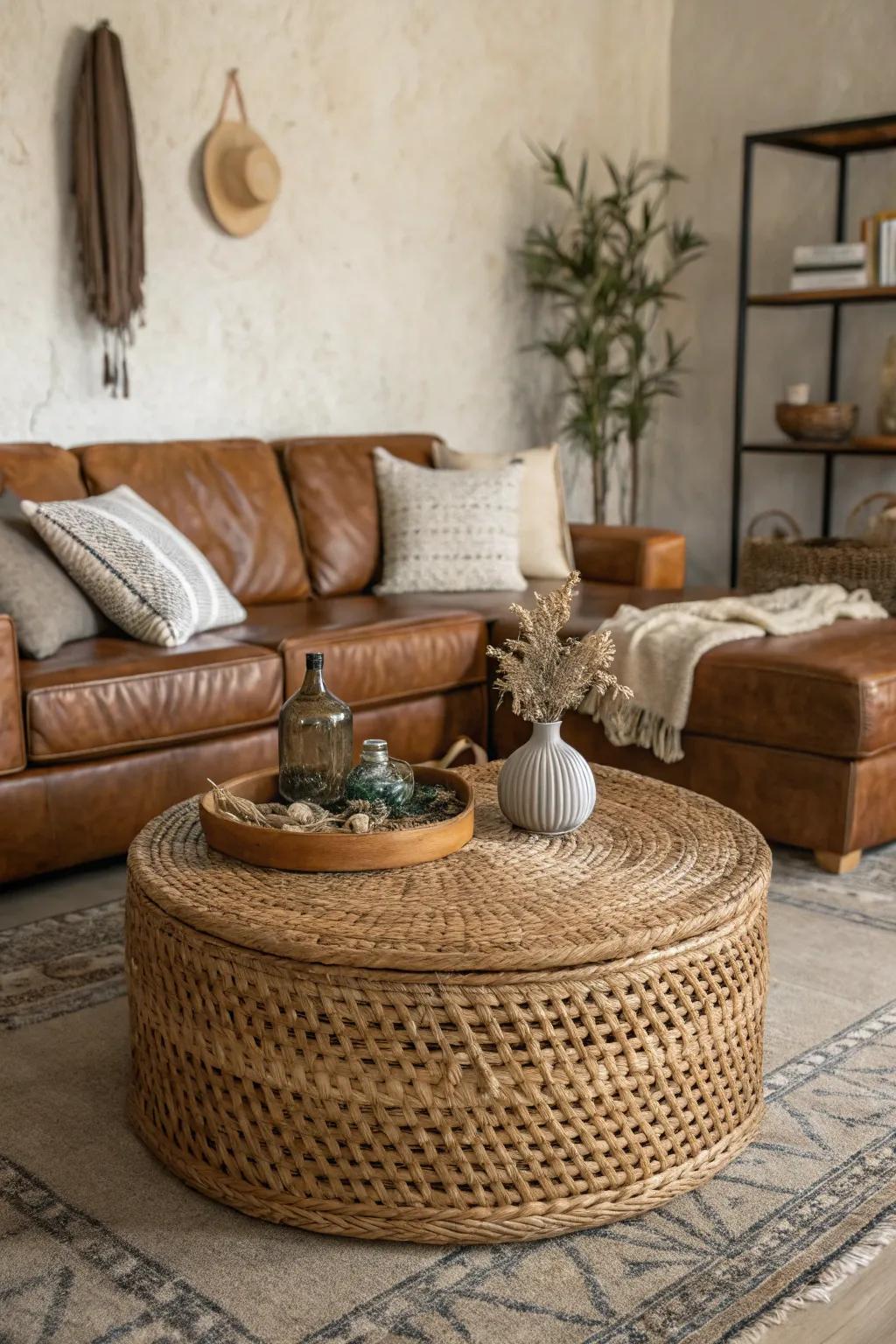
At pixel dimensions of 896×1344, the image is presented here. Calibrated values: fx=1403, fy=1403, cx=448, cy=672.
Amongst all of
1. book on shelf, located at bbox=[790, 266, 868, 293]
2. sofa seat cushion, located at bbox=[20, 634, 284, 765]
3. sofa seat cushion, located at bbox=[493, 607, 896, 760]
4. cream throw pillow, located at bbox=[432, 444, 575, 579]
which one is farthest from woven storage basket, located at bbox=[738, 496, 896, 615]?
sofa seat cushion, located at bbox=[20, 634, 284, 765]

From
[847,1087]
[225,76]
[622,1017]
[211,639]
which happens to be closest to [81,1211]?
[622,1017]

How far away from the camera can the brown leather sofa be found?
2.81 metres

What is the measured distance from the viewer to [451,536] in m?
4.09

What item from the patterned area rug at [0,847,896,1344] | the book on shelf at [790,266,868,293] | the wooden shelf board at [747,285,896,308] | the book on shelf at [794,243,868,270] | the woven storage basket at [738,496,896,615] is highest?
the book on shelf at [794,243,868,270]

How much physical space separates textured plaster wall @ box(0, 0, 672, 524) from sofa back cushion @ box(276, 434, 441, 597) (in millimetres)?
327

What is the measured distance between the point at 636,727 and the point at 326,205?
86.6 inches

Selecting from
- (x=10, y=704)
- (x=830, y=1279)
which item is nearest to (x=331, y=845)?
(x=830, y=1279)

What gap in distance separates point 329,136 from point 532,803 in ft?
10.3

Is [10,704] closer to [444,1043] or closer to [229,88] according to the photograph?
[444,1043]

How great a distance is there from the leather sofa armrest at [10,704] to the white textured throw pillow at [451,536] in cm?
156

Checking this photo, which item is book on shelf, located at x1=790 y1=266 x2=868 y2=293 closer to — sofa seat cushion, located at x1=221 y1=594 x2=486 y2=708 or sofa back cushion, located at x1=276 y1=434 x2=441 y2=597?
sofa back cushion, located at x1=276 y1=434 x2=441 y2=597

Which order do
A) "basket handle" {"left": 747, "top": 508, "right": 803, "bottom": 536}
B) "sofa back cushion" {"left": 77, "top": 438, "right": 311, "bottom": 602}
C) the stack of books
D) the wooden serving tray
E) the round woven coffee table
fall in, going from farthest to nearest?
"basket handle" {"left": 747, "top": 508, "right": 803, "bottom": 536}, the stack of books, "sofa back cushion" {"left": 77, "top": 438, "right": 311, "bottom": 602}, the wooden serving tray, the round woven coffee table

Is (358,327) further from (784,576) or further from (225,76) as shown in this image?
(784,576)

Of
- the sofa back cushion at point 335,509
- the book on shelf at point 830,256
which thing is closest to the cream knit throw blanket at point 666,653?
the sofa back cushion at point 335,509
